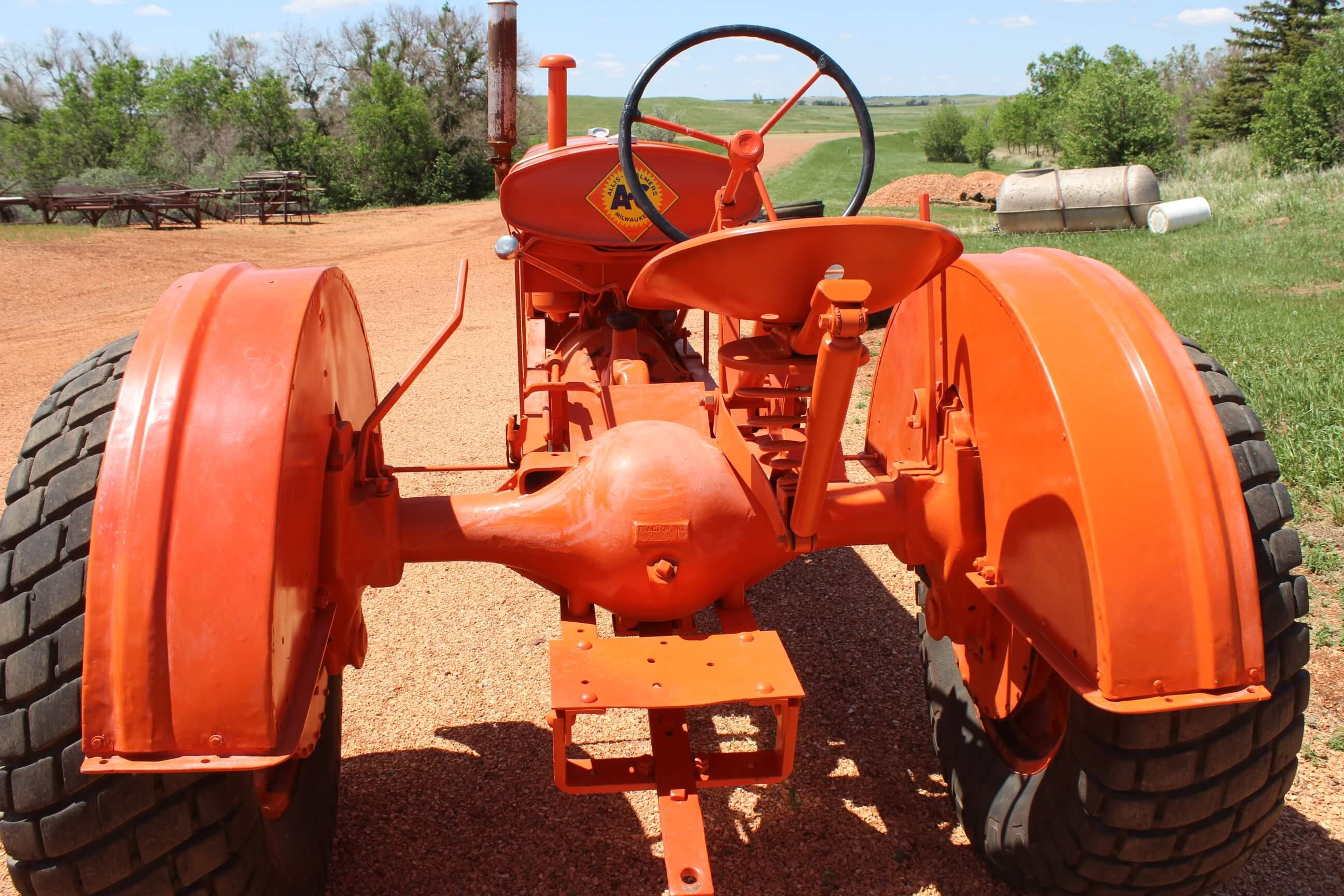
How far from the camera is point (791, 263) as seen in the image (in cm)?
194

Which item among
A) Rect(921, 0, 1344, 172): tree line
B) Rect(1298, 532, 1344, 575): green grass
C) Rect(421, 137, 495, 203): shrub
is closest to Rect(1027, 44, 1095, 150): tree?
Rect(921, 0, 1344, 172): tree line

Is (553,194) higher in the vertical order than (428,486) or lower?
higher

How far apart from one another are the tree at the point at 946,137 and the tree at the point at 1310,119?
85.8ft

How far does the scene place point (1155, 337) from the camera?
6.81 feet

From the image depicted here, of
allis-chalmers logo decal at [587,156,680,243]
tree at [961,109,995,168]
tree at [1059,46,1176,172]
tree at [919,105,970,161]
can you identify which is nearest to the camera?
allis-chalmers logo decal at [587,156,680,243]

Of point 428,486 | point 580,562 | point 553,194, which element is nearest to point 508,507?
point 580,562

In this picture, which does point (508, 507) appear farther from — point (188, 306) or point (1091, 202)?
point (1091, 202)

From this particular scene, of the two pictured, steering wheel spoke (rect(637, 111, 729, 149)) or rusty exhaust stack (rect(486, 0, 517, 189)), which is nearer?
steering wheel spoke (rect(637, 111, 729, 149))

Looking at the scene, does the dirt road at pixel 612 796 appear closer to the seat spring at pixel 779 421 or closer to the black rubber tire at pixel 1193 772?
the black rubber tire at pixel 1193 772

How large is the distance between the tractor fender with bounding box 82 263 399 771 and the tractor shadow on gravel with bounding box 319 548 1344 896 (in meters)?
0.97

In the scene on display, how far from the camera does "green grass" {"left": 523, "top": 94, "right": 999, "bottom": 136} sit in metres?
67.3

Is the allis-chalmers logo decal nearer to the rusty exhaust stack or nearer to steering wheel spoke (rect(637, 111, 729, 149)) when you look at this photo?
the rusty exhaust stack

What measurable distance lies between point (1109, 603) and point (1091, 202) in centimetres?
1658

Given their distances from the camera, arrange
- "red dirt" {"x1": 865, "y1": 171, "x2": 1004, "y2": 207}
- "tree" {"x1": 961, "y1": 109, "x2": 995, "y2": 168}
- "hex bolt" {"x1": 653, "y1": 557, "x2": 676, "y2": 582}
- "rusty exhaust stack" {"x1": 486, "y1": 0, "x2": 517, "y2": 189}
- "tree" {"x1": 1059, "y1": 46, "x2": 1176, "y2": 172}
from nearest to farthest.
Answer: "hex bolt" {"x1": 653, "y1": 557, "x2": 676, "y2": 582}
"rusty exhaust stack" {"x1": 486, "y1": 0, "x2": 517, "y2": 189}
"red dirt" {"x1": 865, "y1": 171, "x2": 1004, "y2": 207}
"tree" {"x1": 1059, "y1": 46, "x2": 1176, "y2": 172}
"tree" {"x1": 961, "y1": 109, "x2": 995, "y2": 168}
